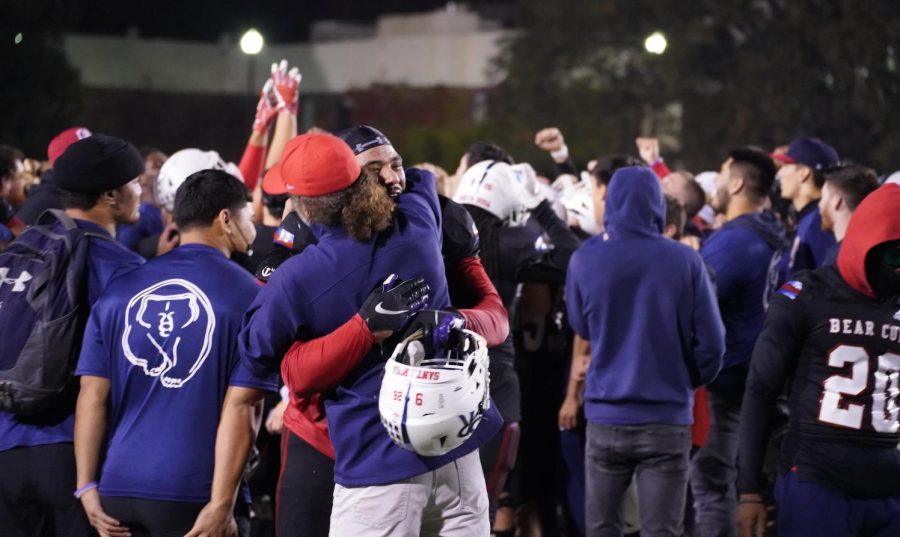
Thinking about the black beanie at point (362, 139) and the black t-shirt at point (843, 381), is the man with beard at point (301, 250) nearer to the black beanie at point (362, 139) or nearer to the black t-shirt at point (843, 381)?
the black beanie at point (362, 139)

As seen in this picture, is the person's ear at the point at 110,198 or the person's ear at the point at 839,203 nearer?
the person's ear at the point at 110,198

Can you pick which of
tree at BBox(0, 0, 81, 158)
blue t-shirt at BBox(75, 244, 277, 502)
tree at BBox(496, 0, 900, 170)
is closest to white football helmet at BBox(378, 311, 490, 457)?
blue t-shirt at BBox(75, 244, 277, 502)

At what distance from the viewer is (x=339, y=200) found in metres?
4.23

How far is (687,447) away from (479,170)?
1989 millimetres

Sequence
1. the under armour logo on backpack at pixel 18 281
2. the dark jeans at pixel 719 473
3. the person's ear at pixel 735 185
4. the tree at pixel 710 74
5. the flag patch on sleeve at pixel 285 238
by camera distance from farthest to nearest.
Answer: the tree at pixel 710 74
the person's ear at pixel 735 185
the dark jeans at pixel 719 473
the under armour logo on backpack at pixel 18 281
the flag patch on sleeve at pixel 285 238

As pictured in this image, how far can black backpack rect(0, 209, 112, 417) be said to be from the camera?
16.4 ft

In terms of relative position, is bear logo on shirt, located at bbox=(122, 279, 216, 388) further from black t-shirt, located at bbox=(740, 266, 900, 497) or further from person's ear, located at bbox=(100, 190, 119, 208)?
black t-shirt, located at bbox=(740, 266, 900, 497)

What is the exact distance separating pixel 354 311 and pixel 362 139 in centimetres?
66

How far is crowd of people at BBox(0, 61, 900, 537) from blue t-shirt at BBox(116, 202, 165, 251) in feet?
6.05

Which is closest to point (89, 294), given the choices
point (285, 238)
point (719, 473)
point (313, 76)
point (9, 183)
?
point (285, 238)

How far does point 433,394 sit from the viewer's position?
396 cm

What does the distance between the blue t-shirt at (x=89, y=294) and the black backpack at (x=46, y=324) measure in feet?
0.12

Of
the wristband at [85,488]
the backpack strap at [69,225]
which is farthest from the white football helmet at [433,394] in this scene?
the backpack strap at [69,225]

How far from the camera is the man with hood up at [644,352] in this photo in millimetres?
6301
